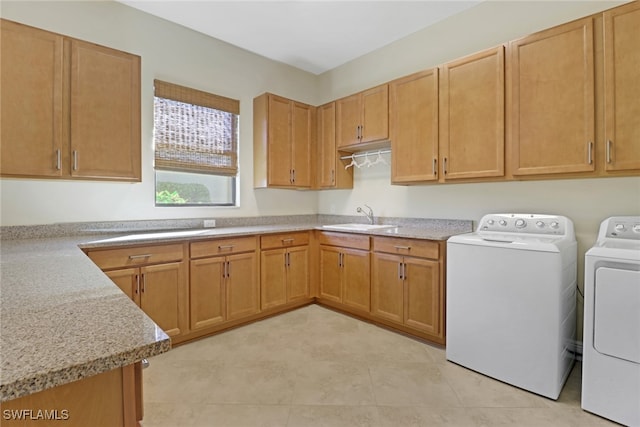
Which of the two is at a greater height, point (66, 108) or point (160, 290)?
point (66, 108)

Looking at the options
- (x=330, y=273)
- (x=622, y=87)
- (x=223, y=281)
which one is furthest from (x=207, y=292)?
(x=622, y=87)

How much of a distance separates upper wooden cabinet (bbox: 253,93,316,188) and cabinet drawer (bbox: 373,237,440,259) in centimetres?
134

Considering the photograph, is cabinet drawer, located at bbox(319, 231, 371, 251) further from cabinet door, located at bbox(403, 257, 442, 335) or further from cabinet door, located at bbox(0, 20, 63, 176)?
cabinet door, located at bbox(0, 20, 63, 176)

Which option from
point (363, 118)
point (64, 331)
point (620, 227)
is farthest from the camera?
point (363, 118)

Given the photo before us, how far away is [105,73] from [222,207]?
5.15 feet

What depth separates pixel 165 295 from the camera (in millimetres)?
2479

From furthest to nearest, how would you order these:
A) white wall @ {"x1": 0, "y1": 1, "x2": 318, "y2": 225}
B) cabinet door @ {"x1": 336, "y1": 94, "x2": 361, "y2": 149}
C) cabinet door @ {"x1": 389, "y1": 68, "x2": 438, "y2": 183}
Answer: cabinet door @ {"x1": 336, "y1": 94, "x2": 361, "y2": 149} → cabinet door @ {"x1": 389, "y1": 68, "x2": 438, "y2": 183} → white wall @ {"x1": 0, "y1": 1, "x2": 318, "y2": 225}

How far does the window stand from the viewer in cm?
298

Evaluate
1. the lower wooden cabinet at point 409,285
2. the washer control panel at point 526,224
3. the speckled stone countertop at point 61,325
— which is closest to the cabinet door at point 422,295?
the lower wooden cabinet at point 409,285

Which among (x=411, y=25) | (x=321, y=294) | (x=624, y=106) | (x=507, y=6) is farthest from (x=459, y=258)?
(x=411, y=25)

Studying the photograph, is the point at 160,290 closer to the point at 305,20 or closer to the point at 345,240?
the point at 345,240

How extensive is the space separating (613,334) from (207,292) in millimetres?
2758

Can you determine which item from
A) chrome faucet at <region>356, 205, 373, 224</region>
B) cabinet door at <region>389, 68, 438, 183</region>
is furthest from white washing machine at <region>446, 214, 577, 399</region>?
chrome faucet at <region>356, 205, 373, 224</region>

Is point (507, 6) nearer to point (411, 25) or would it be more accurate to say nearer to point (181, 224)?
point (411, 25)
